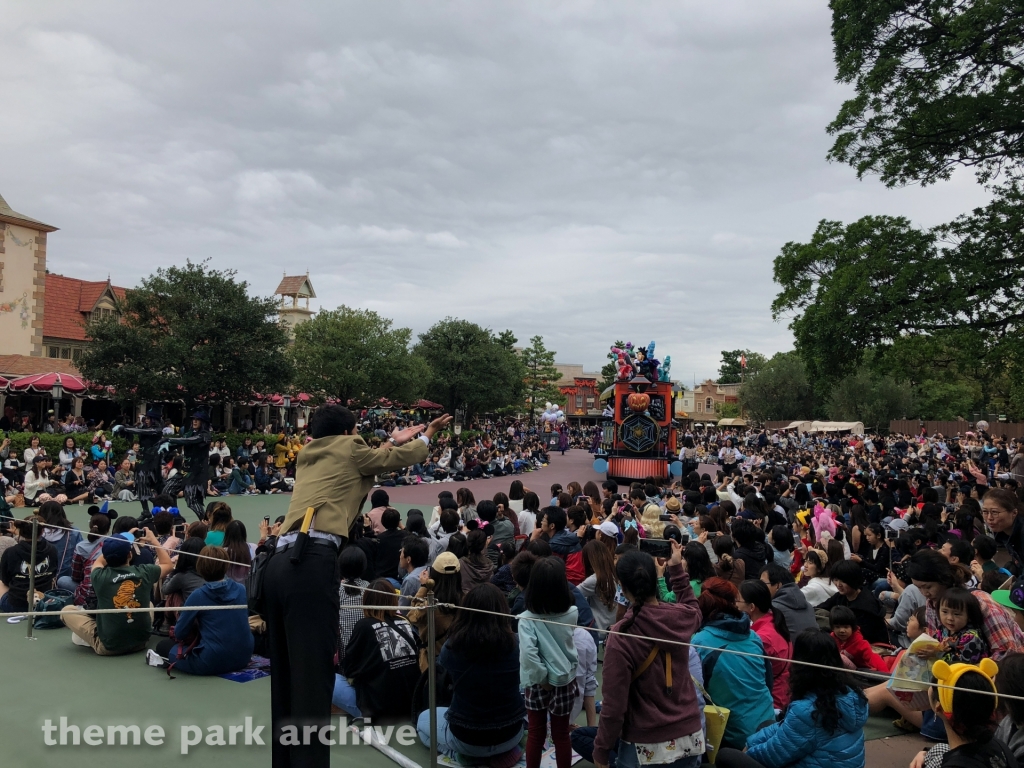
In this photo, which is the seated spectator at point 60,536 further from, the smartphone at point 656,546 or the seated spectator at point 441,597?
the smartphone at point 656,546

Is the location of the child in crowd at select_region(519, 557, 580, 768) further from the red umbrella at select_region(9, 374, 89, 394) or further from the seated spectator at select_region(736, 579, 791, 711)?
the red umbrella at select_region(9, 374, 89, 394)

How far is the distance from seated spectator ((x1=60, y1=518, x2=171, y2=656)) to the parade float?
16.8 meters

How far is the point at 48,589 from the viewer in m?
6.78

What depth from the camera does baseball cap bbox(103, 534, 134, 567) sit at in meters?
5.67

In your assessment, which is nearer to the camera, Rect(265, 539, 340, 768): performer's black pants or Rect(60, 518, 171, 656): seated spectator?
Rect(265, 539, 340, 768): performer's black pants

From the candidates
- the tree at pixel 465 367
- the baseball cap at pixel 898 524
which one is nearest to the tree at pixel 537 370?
the tree at pixel 465 367

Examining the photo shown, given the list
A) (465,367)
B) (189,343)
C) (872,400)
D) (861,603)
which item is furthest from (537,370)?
(861,603)

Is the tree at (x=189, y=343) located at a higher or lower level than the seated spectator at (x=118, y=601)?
higher

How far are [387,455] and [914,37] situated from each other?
1316cm

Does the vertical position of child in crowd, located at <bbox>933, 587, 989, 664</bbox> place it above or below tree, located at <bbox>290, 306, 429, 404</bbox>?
below

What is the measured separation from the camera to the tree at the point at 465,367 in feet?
157

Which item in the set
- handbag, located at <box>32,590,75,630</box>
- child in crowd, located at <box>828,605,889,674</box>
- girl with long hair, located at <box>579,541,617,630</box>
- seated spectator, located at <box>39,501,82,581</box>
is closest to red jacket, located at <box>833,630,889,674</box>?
child in crowd, located at <box>828,605,889,674</box>

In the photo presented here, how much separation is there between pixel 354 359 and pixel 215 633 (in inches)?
1326

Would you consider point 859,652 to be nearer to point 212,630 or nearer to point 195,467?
point 212,630
